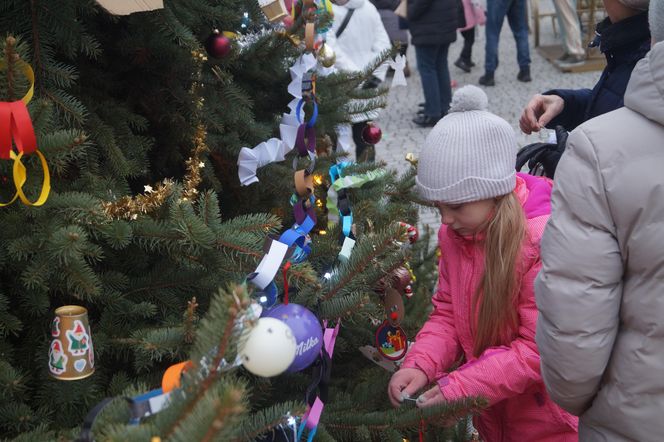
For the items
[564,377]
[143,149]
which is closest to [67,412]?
[143,149]

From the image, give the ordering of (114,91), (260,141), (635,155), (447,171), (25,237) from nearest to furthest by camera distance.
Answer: (635,155), (25,237), (447,171), (114,91), (260,141)

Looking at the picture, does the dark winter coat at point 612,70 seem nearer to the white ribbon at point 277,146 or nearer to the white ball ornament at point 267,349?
the white ribbon at point 277,146

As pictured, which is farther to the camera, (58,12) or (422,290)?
(422,290)

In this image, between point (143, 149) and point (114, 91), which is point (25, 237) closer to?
point (143, 149)

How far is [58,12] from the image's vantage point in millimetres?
1874

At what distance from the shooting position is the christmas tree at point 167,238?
5.20 ft

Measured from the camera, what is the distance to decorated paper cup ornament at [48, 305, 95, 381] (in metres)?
1.64

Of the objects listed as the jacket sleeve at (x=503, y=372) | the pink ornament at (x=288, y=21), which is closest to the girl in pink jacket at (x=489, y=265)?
the jacket sleeve at (x=503, y=372)

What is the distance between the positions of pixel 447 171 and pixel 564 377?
2.14 ft

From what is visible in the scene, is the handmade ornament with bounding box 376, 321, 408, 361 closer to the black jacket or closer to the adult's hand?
the adult's hand

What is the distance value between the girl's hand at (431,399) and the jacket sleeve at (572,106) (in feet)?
3.74

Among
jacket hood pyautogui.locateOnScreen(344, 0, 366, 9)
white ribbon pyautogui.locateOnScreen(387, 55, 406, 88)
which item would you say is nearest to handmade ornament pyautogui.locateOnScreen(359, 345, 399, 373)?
white ribbon pyautogui.locateOnScreen(387, 55, 406, 88)

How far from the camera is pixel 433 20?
8.91 m

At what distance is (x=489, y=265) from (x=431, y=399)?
0.38 m
